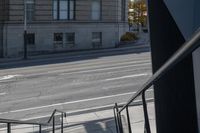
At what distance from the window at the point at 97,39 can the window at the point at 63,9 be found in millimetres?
2603

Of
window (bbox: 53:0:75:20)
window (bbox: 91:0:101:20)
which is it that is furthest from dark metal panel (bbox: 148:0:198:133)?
window (bbox: 91:0:101:20)

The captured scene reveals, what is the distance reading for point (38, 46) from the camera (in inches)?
1682

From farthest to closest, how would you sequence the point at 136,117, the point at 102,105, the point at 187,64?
the point at 102,105 → the point at 136,117 → the point at 187,64

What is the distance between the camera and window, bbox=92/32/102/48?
46156 millimetres

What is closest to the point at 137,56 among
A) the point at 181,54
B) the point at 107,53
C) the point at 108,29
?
A: the point at 107,53

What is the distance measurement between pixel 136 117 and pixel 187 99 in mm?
9815

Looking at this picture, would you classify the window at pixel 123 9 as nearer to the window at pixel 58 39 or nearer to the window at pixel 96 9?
the window at pixel 96 9

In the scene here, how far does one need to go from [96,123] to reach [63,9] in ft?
96.3

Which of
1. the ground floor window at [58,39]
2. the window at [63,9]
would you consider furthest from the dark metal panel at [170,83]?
the window at [63,9]

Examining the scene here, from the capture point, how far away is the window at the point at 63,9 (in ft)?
145

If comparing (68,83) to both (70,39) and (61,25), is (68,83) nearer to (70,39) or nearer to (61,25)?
(61,25)

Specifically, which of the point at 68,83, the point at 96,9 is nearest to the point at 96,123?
the point at 68,83

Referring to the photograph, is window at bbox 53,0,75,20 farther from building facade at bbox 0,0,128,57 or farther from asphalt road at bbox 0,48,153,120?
asphalt road at bbox 0,48,153,120

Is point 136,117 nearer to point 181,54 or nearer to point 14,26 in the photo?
point 181,54
